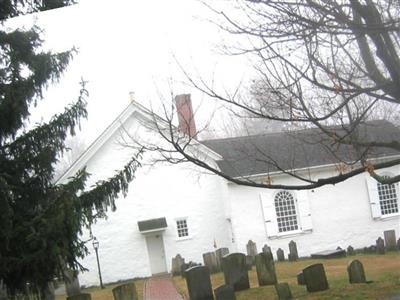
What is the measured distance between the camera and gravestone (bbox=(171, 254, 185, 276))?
12.2 m

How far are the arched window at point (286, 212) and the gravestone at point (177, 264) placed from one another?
9.81 feet

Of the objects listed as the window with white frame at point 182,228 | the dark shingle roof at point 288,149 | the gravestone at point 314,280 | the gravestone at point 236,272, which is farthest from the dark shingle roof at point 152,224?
the gravestone at point 314,280

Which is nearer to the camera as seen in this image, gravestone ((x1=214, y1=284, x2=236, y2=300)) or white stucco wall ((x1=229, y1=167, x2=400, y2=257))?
gravestone ((x1=214, y1=284, x2=236, y2=300))

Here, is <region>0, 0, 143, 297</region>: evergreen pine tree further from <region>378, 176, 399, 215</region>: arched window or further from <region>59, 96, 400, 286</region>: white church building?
<region>378, 176, 399, 215</region>: arched window

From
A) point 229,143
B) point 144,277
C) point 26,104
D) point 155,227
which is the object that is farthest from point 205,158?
point 26,104

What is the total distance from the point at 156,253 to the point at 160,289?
2145 millimetres

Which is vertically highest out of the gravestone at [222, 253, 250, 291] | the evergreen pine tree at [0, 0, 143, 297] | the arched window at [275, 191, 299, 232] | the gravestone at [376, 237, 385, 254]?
the evergreen pine tree at [0, 0, 143, 297]

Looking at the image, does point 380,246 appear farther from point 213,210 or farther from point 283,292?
point 283,292

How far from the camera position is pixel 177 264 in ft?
40.5

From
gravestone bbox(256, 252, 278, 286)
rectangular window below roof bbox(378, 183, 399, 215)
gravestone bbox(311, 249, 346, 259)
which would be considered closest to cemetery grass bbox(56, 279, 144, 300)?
gravestone bbox(256, 252, 278, 286)

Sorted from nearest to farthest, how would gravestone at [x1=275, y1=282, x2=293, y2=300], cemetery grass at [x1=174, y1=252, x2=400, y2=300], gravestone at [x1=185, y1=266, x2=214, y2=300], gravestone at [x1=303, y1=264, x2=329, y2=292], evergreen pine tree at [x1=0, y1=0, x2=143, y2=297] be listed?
evergreen pine tree at [x1=0, y1=0, x2=143, y2=297]
cemetery grass at [x1=174, y1=252, x2=400, y2=300]
gravestone at [x1=275, y1=282, x2=293, y2=300]
gravestone at [x1=303, y1=264, x2=329, y2=292]
gravestone at [x1=185, y1=266, x2=214, y2=300]

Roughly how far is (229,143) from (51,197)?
654cm

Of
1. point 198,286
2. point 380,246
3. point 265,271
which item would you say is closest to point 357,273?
point 265,271

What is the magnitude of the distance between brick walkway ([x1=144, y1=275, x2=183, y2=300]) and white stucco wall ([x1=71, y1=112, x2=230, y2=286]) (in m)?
0.46
